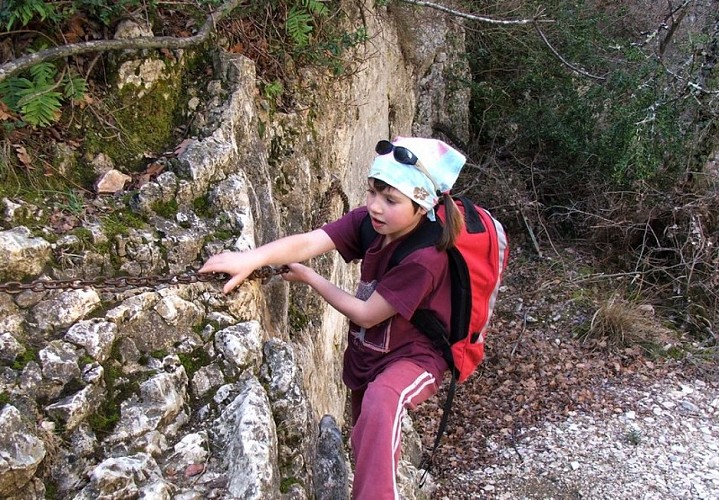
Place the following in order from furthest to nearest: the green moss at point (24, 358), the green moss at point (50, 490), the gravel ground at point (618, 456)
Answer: the gravel ground at point (618, 456) → the green moss at point (24, 358) → the green moss at point (50, 490)

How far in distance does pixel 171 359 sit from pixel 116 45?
5.47ft

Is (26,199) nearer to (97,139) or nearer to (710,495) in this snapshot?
(97,139)

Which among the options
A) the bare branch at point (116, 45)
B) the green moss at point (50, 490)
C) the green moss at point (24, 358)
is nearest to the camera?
the green moss at point (50, 490)

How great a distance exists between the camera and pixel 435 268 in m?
2.88

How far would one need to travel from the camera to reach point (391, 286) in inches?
113

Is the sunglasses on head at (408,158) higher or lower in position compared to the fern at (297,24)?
lower

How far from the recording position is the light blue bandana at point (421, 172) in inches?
114

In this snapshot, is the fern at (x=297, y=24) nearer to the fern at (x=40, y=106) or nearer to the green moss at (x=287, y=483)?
the fern at (x=40, y=106)

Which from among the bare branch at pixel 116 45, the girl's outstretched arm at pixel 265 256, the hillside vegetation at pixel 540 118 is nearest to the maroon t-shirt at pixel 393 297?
the girl's outstretched arm at pixel 265 256

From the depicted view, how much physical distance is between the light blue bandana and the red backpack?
0.14m

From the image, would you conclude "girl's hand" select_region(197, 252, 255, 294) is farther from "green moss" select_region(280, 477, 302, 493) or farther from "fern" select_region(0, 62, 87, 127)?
"fern" select_region(0, 62, 87, 127)

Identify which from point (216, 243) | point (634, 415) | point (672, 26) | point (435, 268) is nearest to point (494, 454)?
point (634, 415)

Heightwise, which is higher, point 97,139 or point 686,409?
point 97,139

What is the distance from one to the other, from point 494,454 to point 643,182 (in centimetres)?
474
